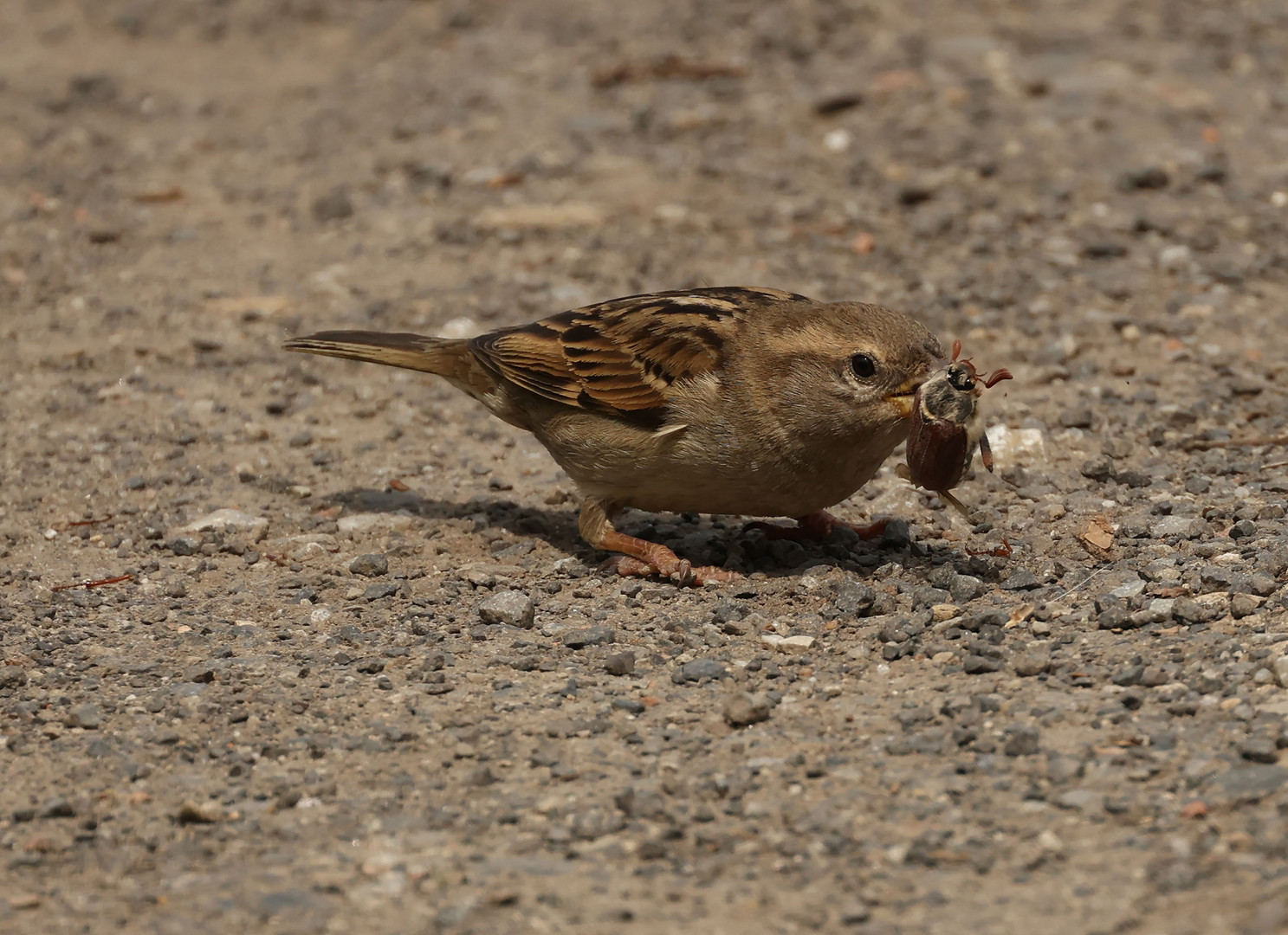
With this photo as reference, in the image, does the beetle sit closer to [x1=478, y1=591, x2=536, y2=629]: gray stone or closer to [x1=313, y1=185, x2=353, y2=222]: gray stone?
[x1=478, y1=591, x2=536, y2=629]: gray stone

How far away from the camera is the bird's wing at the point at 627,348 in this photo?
6.32 metres

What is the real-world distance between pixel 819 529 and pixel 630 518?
3.43 ft

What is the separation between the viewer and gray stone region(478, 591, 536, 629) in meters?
5.98

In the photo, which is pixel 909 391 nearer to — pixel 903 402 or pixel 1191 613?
pixel 903 402

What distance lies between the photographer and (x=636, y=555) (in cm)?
649

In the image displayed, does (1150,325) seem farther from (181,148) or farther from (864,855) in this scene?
(181,148)

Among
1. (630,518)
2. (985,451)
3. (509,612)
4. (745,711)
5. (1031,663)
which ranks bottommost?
(630,518)

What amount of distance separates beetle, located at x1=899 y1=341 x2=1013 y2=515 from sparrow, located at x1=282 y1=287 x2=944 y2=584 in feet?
0.32

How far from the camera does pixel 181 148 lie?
1212cm

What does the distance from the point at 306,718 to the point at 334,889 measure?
1.08 metres

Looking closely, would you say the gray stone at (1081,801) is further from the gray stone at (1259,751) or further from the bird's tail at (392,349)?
the bird's tail at (392,349)

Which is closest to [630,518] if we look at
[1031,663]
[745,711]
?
[745,711]

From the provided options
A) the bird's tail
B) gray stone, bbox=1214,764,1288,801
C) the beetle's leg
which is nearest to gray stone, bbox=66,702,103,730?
the bird's tail

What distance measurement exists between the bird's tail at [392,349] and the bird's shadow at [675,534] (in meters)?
0.63
